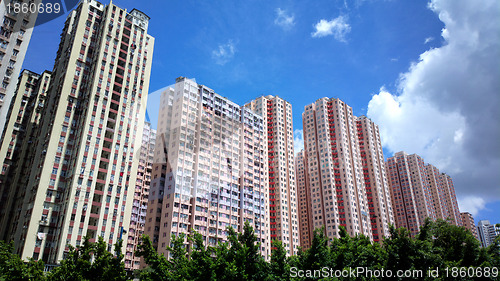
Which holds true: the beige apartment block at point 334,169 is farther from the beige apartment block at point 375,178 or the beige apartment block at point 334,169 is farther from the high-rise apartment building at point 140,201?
the high-rise apartment building at point 140,201

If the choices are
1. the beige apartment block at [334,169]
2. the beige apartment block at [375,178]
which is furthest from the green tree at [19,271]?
the beige apartment block at [375,178]

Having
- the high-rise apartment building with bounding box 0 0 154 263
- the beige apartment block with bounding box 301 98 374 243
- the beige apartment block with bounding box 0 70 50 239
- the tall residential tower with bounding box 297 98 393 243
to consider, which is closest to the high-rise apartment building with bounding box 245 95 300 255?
the beige apartment block with bounding box 301 98 374 243

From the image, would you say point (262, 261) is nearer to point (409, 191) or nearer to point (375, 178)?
point (375, 178)

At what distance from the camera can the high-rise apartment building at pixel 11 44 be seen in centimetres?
4850

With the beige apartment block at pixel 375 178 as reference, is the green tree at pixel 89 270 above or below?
below

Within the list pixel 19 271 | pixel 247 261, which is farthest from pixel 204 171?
pixel 247 261

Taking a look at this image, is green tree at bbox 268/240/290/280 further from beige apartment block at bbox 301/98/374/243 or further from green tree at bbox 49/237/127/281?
beige apartment block at bbox 301/98/374/243

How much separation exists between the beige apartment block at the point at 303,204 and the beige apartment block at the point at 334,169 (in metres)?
2.07

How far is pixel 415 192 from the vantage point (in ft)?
416

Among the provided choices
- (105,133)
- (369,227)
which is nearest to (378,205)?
(369,227)

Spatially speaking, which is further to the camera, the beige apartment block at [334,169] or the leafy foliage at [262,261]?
the beige apartment block at [334,169]

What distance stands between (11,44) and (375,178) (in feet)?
320

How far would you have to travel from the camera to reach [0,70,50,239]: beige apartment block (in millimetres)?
54091

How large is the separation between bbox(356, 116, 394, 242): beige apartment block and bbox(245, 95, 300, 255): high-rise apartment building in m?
25.7
